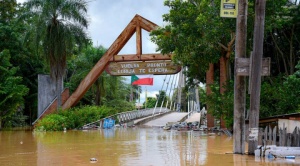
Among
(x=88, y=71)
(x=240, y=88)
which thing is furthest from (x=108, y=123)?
(x=240, y=88)

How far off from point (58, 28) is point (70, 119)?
18.2 ft

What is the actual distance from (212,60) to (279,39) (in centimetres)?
638

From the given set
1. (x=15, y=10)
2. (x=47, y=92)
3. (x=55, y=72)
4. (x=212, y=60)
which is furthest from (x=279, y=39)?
(x=15, y=10)

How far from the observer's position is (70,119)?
25.6 m

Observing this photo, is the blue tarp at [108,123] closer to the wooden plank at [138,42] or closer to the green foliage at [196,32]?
the wooden plank at [138,42]

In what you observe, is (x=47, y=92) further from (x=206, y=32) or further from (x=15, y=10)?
(x=206, y=32)

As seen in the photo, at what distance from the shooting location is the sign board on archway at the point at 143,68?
2602 centimetres

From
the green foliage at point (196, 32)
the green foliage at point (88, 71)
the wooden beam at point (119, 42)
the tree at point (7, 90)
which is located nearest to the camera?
the green foliage at point (196, 32)

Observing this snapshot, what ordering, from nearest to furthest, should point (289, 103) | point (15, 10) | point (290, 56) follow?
point (289, 103), point (290, 56), point (15, 10)

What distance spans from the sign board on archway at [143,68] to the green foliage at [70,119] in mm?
3053

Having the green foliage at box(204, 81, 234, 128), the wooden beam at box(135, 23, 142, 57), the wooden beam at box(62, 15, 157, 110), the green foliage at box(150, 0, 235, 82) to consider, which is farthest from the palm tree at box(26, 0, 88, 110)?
the green foliage at box(204, 81, 234, 128)

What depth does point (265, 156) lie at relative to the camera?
32.5 ft

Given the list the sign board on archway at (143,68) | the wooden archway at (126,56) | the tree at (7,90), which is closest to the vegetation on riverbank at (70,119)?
the wooden archway at (126,56)

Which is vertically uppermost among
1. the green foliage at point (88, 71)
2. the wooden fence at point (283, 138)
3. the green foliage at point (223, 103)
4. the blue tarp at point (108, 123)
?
the green foliage at point (88, 71)
